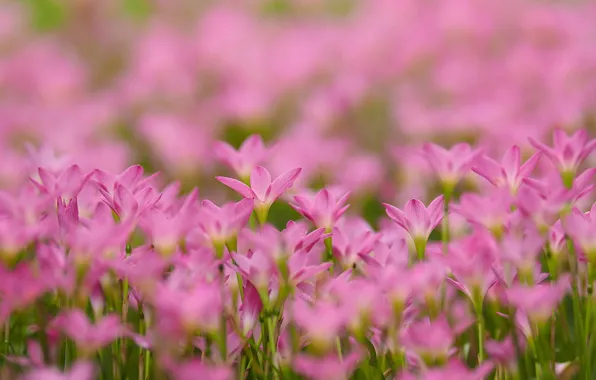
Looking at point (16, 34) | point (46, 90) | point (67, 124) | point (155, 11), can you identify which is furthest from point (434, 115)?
point (155, 11)

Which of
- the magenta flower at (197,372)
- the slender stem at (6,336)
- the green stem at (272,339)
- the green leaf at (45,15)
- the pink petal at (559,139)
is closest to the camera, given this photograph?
the magenta flower at (197,372)

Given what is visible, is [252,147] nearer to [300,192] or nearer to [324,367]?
[300,192]

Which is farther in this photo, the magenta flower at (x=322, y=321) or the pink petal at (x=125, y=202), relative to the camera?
the pink petal at (x=125, y=202)

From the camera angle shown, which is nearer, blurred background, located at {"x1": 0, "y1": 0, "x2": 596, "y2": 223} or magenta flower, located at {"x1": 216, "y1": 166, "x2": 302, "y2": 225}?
magenta flower, located at {"x1": 216, "y1": 166, "x2": 302, "y2": 225}

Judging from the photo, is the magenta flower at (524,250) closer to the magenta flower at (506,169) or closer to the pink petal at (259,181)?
the magenta flower at (506,169)

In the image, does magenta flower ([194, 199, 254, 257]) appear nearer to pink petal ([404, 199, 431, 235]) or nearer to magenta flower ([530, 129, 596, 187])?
pink petal ([404, 199, 431, 235])

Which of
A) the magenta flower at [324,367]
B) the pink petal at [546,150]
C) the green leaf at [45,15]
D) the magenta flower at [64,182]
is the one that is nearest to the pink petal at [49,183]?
the magenta flower at [64,182]

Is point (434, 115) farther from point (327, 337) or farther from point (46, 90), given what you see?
point (327, 337)

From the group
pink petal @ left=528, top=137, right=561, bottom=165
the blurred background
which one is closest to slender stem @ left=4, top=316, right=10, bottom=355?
pink petal @ left=528, top=137, right=561, bottom=165
